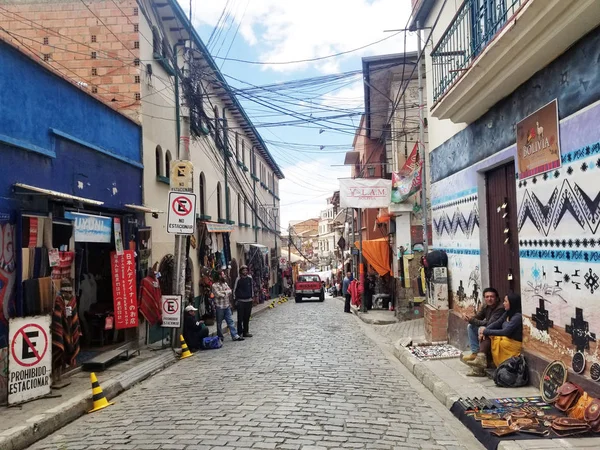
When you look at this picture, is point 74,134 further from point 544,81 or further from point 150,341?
point 544,81

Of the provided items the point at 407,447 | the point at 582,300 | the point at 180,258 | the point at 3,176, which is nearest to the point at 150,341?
the point at 180,258

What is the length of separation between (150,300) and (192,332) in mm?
1154

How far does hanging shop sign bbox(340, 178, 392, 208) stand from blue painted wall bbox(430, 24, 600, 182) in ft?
24.6

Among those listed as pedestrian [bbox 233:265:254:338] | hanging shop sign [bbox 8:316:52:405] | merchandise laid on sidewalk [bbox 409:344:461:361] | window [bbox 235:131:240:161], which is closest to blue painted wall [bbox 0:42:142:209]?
hanging shop sign [bbox 8:316:52:405]

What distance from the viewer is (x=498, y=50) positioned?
20.8ft

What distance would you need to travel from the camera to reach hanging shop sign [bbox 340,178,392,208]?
711 inches

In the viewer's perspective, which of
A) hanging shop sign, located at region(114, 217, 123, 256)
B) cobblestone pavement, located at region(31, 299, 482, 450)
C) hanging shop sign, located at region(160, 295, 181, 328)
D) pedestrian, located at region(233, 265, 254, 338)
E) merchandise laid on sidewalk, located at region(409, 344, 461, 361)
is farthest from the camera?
pedestrian, located at region(233, 265, 254, 338)

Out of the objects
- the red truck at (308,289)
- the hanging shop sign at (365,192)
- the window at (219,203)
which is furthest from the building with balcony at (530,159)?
the red truck at (308,289)

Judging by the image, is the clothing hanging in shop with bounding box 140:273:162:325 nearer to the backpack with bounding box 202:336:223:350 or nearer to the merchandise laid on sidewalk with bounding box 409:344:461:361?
the backpack with bounding box 202:336:223:350

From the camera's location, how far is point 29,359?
6.67 metres

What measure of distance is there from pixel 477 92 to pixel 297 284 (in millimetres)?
25937

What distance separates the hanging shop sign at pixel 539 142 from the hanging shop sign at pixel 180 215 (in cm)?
646

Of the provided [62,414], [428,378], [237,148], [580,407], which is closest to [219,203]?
[237,148]

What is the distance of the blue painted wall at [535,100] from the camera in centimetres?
532
